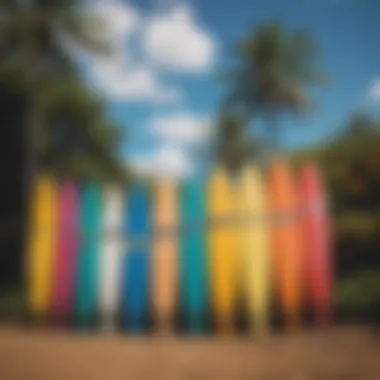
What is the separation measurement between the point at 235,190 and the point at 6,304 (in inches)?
31.1

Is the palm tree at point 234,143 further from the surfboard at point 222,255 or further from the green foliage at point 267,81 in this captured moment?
the surfboard at point 222,255

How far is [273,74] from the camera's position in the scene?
1790mm

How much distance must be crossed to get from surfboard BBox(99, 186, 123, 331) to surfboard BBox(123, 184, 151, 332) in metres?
0.02

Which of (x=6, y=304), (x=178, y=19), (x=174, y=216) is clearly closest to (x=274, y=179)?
(x=174, y=216)

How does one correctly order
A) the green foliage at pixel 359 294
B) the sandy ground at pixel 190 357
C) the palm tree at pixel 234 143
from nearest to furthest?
1. the sandy ground at pixel 190 357
2. the green foliage at pixel 359 294
3. the palm tree at pixel 234 143

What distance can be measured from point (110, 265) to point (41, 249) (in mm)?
233

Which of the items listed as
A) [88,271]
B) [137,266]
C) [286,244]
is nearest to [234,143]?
[286,244]

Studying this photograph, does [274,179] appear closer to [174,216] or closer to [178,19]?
[174,216]

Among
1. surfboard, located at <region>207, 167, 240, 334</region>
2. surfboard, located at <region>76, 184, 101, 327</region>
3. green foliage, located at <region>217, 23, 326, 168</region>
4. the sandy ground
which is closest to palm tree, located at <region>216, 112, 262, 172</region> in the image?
green foliage, located at <region>217, 23, 326, 168</region>

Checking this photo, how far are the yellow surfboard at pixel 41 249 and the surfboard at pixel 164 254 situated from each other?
1.07ft

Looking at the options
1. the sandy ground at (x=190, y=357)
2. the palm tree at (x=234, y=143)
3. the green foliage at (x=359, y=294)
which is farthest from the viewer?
the palm tree at (x=234, y=143)

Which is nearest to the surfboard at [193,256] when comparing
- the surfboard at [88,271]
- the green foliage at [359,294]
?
the surfboard at [88,271]

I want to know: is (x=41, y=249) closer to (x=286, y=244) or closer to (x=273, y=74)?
(x=286, y=244)

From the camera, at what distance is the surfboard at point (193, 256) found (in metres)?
1.51
